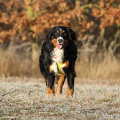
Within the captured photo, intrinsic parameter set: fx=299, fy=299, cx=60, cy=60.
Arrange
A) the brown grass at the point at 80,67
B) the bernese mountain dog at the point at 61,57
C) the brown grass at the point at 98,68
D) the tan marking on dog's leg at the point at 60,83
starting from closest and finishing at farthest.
Answer: the bernese mountain dog at the point at 61,57, the tan marking on dog's leg at the point at 60,83, the brown grass at the point at 80,67, the brown grass at the point at 98,68

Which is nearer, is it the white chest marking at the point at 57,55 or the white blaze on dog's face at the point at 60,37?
the white blaze on dog's face at the point at 60,37

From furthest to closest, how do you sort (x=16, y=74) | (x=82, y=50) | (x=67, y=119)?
(x=82, y=50)
(x=16, y=74)
(x=67, y=119)

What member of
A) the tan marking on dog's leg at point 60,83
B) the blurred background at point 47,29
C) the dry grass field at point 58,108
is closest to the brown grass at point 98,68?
the blurred background at point 47,29

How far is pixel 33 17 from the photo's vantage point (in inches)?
625

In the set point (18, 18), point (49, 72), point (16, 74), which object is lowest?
point (16, 74)

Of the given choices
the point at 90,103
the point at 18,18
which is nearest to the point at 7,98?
the point at 90,103

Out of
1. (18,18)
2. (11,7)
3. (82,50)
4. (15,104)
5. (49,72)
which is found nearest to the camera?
(15,104)

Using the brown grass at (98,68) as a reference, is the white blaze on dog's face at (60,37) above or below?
above

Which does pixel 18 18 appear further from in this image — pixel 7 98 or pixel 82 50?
pixel 7 98

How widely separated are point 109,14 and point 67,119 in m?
11.9

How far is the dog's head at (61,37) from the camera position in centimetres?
607

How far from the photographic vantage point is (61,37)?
19.9 ft

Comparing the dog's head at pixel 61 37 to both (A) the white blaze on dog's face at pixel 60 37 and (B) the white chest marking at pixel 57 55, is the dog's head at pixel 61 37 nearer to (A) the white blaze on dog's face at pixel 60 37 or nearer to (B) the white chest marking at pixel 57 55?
(A) the white blaze on dog's face at pixel 60 37

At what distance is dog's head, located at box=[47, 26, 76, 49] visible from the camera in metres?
6.07
